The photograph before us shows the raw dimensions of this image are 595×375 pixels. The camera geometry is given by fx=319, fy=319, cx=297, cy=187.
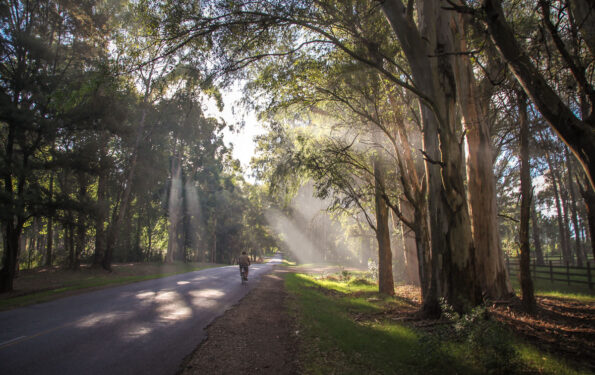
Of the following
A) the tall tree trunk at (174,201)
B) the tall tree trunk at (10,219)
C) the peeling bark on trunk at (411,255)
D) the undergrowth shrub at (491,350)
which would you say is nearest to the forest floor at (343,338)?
the undergrowth shrub at (491,350)

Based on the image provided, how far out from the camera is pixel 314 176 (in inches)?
533

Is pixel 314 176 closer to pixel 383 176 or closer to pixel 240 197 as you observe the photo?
pixel 383 176

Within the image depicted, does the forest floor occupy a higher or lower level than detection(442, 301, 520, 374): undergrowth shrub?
lower

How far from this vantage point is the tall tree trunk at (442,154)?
7.45 m

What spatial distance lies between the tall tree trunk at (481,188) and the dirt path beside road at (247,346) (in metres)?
6.53

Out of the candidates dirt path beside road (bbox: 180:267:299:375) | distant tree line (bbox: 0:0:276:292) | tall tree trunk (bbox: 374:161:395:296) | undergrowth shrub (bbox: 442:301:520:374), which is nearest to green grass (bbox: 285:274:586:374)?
undergrowth shrub (bbox: 442:301:520:374)

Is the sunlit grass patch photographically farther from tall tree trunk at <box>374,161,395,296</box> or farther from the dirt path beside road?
tall tree trunk at <box>374,161,395,296</box>

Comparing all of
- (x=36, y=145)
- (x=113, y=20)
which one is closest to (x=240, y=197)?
(x=113, y=20)

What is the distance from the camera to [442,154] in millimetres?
7730

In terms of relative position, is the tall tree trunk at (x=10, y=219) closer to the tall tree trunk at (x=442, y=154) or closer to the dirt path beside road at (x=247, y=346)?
the dirt path beside road at (x=247, y=346)

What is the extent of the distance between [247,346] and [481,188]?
902cm

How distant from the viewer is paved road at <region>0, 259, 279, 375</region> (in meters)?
4.86

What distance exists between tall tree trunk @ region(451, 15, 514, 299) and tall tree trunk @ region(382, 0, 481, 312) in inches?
90.9

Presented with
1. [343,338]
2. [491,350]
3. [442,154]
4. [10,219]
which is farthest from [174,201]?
[491,350]
